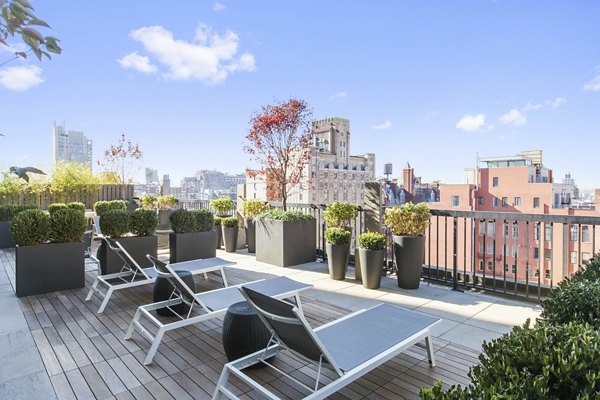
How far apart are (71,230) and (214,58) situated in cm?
1176

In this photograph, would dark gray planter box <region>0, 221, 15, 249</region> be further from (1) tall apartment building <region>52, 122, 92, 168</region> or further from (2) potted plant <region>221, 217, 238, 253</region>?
(1) tall apartment building <region>52, 122, 92, 168</region>

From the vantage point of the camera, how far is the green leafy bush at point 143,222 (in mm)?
5719

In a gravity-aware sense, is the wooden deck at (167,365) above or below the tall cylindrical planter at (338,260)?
below

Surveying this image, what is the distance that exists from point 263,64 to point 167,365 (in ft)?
52.4

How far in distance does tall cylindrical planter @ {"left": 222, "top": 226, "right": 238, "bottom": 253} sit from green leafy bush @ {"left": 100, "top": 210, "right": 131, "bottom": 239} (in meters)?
2.60

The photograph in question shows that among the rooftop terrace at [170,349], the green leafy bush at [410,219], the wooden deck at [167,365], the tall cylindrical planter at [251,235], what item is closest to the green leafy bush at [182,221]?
the rooftop terrace at [170,349]

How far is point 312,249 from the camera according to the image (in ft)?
23.1

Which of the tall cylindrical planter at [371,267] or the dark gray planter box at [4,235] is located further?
the dark gray planter box at [4,235]

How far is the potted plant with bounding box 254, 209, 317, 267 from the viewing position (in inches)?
262

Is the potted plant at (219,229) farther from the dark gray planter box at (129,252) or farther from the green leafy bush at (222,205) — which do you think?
the dark gray planter box at (129,252)

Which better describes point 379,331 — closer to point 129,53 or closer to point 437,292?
point 437,292

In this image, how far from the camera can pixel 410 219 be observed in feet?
16.7

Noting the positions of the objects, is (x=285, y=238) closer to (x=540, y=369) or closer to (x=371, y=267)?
(x=371, y=267)

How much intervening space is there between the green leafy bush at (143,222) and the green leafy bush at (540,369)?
5.45m
